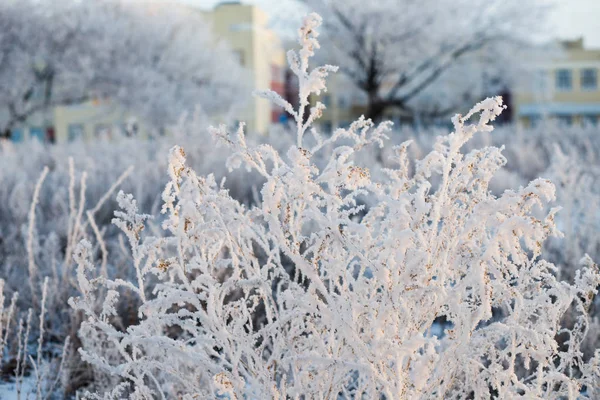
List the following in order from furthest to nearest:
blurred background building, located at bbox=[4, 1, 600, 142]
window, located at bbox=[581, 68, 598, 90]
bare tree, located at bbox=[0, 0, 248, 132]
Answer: window, located at bbox=[581, 68, 598, 90] → blurred background building, located at bbox=[4, 1, 600, 142] → bare tree, located at bbox=[0, 0, 248, 132]

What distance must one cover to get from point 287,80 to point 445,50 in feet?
68.3

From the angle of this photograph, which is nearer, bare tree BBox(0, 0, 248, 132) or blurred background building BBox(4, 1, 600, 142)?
bare tree BBox(0, 0, 248, 132)

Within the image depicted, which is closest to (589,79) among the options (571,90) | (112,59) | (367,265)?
(571,90)

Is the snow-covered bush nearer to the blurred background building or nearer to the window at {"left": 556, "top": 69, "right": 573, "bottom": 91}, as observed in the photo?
the blurred background building

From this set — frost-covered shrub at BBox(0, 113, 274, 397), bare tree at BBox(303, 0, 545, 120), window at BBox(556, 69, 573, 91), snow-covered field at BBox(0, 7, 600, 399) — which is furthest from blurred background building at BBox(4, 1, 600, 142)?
snow-covered field at BBox(0, 7, 600, 399)

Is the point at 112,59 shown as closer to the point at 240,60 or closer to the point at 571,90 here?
the point at 240,60

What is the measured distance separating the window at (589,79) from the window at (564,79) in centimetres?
79

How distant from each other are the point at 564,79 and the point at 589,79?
1.59m

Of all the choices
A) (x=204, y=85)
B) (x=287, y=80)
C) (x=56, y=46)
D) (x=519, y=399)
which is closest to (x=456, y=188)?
(x=519, y=399)

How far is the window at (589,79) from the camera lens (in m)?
45.3

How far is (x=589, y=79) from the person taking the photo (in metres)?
45.4

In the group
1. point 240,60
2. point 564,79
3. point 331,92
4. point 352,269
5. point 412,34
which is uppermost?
point 412,34

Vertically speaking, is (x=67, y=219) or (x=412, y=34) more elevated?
(x=412, y=34)

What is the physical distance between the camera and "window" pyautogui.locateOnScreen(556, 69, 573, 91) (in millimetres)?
45562
